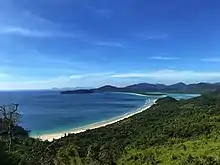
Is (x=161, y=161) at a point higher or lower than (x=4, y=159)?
lower

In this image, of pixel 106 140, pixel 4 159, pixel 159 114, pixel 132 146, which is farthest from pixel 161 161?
pixel 159 114

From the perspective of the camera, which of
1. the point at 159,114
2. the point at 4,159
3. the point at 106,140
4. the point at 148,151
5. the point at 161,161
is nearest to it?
the point at 4,159

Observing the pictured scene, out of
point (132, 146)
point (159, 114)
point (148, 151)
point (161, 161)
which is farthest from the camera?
point (159, 114)

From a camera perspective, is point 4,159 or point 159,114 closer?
point 4,159

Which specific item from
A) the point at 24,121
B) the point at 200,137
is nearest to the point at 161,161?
the point at 200,137

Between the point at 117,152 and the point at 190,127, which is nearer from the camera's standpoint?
the point at 117,152

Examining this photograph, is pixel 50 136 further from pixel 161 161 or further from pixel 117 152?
pixel 161 161

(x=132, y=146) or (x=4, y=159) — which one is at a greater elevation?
(x=4, y=159)

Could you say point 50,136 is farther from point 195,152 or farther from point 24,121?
point 195,152

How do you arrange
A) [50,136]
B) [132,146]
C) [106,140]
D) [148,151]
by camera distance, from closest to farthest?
[148,151] → [132,146] → [106,140] → [50,136]
